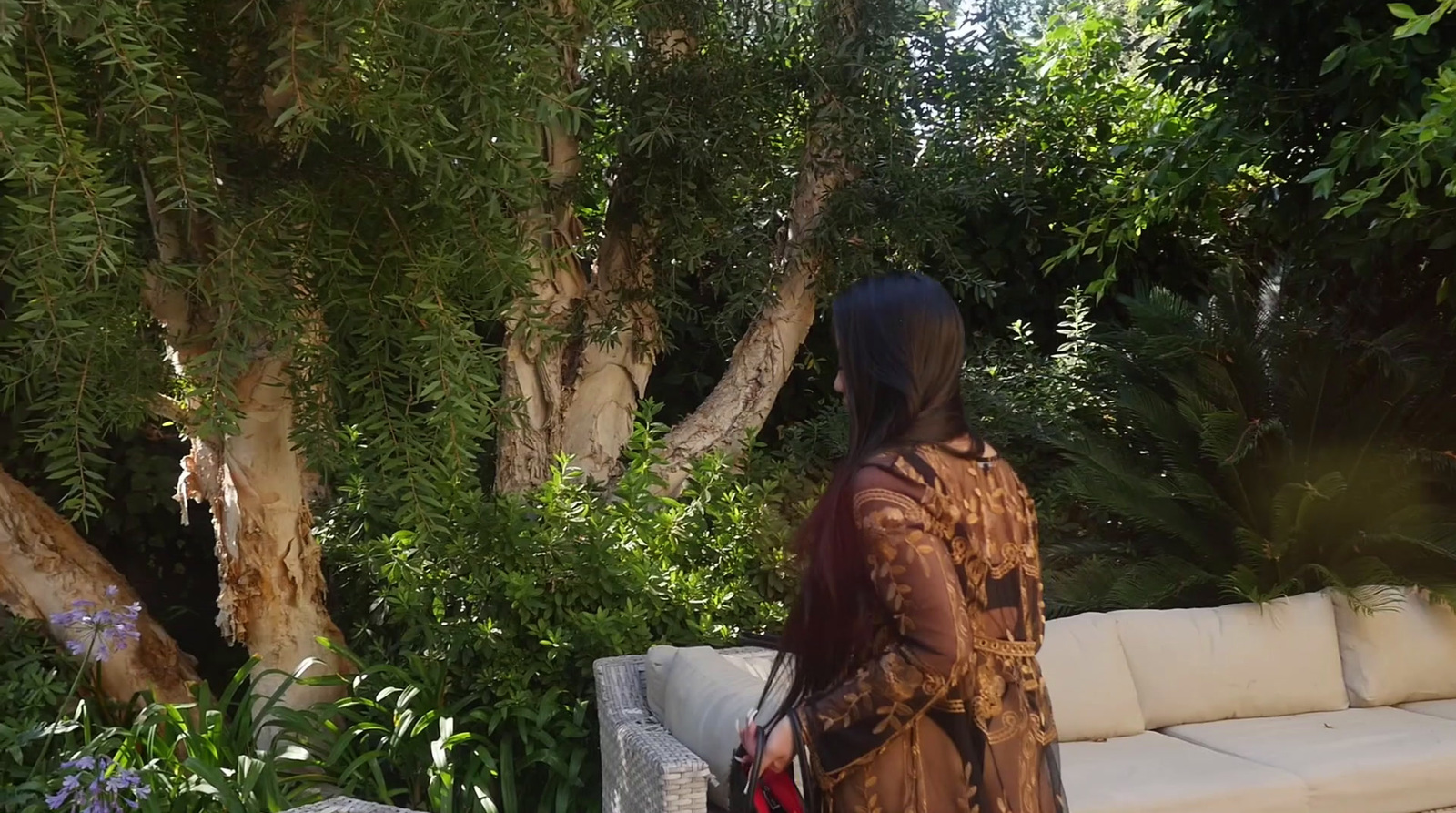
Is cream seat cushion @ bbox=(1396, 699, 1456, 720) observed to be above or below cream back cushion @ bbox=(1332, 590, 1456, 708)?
below

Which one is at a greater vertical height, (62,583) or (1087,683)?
(62,583)

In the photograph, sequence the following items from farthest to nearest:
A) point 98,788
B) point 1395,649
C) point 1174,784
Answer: point 1395,649
point 1174,784
point 98,788

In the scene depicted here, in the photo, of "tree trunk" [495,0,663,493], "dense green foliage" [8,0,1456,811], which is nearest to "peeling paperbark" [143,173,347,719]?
"dense green foliage" [8,0,1456,811]

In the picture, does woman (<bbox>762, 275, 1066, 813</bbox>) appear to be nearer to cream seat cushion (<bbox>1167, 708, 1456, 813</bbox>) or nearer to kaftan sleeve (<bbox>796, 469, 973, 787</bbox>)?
kaftan sleeve (<bbox>796, 469, 973, 787</bbox>)

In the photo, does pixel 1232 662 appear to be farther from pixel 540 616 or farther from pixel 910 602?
pixel 910 602

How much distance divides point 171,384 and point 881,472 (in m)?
2.30

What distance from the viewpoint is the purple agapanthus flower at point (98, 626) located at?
3.36 metres

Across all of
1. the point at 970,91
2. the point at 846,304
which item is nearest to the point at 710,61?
the point at 970,91

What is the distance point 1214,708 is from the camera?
148 inches

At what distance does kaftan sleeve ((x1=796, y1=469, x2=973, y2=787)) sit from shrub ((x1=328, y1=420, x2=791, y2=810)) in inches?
69.9

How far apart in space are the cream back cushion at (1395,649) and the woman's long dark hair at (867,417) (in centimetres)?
285

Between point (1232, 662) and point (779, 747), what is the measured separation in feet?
8.62

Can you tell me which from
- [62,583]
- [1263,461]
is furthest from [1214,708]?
[62,583]

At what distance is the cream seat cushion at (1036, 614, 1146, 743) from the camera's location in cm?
353
